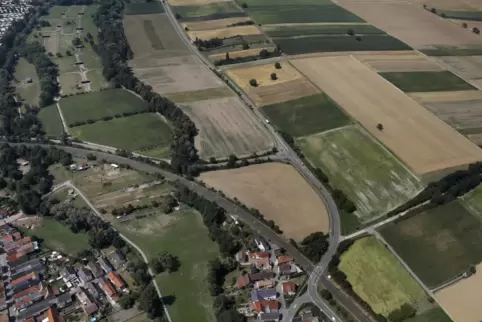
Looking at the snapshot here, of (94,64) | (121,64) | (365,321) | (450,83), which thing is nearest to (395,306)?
(365,321)

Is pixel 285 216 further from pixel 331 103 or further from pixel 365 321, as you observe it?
pixel 331 103

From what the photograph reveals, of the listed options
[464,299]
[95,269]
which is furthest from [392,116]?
[95,269]

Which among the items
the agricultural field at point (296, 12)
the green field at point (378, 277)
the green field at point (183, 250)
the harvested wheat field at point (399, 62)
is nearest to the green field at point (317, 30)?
the agricultural field at point (296, 12)

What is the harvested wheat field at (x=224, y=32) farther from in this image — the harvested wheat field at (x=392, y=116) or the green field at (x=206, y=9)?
the harvested wheat field at (x=392, y=116)

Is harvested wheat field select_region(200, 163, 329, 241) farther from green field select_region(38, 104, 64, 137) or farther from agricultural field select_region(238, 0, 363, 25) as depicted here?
agricultural field select_region(238, 0, 363, 25)

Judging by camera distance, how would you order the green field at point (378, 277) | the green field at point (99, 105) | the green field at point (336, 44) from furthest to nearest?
the green field at point (336, 44), the green field at point (99, 105), the green field at point (378, 277)
